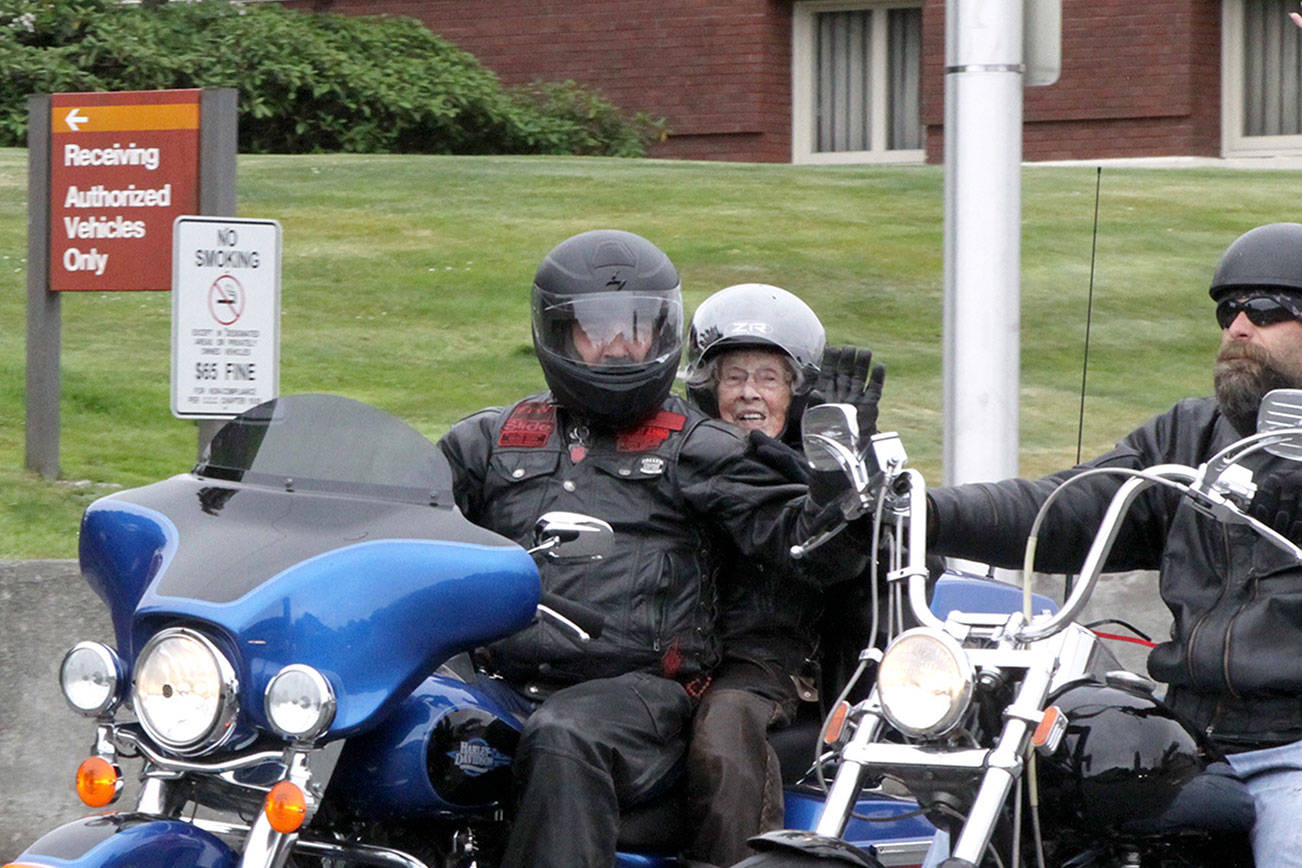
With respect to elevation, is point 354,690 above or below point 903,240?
below

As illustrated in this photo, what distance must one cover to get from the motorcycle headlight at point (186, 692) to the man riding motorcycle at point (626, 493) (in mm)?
824

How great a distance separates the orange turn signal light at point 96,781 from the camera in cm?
329

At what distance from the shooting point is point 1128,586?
261 inches

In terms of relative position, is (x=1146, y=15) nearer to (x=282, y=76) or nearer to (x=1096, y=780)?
(x=282, y=76)

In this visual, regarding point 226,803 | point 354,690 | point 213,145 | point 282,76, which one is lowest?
point 226,803

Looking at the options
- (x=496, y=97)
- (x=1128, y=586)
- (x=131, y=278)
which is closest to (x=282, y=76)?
(x=496, y=97)

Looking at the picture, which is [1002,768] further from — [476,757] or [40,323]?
[40,323]

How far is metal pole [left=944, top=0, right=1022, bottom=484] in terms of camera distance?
5547mm

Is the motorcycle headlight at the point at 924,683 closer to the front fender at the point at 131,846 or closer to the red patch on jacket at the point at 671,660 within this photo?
the red patch on jacket at the point at 671,660

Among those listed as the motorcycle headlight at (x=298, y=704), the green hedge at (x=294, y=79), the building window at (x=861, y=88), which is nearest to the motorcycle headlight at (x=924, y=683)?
the motorcycle headlight at (x=298, y=704)

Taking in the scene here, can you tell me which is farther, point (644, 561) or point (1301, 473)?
point (644, 561)

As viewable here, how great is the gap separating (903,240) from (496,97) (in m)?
6.64

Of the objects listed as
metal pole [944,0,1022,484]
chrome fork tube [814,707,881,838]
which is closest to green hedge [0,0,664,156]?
metal pole [944,0,1022,484]

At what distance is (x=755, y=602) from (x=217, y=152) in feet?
12.5
